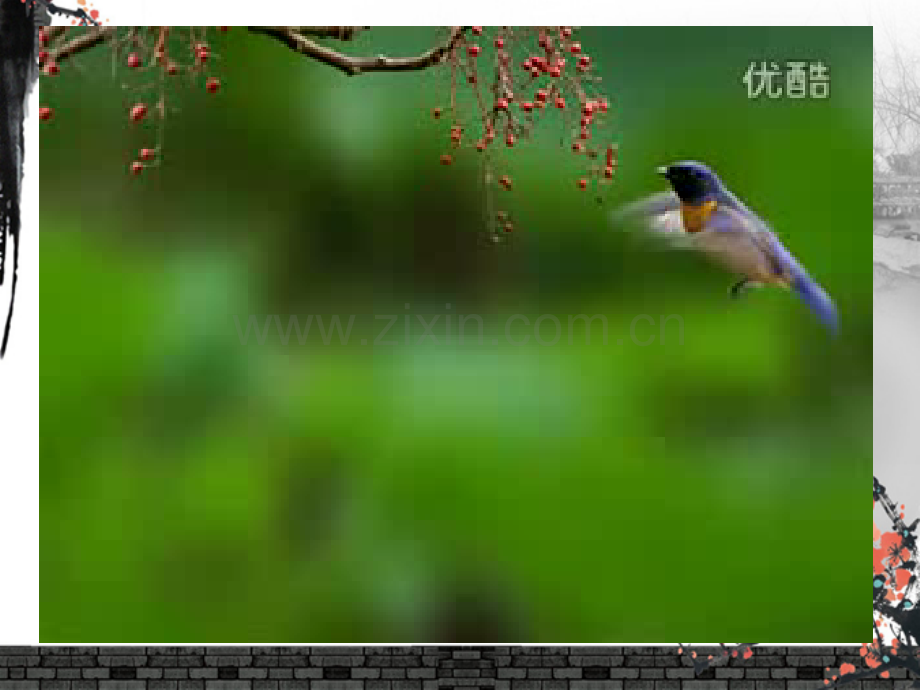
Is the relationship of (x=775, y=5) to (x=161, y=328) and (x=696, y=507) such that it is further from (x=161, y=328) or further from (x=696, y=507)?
(x=161, y=328)

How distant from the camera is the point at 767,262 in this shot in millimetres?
2826

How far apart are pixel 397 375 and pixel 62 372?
1.19 metres

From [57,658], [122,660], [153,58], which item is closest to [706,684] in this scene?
[122,660]

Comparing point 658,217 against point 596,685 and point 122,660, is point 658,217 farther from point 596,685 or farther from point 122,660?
point 122,660

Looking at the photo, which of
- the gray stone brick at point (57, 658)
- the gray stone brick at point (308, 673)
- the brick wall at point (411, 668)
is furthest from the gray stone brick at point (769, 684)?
the gray stone brick at point (57, 658)

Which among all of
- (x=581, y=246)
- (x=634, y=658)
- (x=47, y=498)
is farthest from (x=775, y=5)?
(x=47, y=498)

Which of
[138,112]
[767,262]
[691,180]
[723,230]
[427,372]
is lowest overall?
[427,372]

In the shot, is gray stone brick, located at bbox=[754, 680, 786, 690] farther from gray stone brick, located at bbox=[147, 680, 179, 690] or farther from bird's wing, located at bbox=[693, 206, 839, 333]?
gray stone brick, located at bbox=[147, 680, 179, 690]

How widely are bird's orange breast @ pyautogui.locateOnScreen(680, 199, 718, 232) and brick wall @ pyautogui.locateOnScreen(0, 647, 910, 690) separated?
5.01 feet

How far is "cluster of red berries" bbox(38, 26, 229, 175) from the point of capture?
2.79 m

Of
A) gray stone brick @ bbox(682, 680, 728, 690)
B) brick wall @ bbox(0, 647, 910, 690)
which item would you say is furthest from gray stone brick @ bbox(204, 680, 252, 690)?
gray stone brick @ bbox(682, 680, 728, 690)

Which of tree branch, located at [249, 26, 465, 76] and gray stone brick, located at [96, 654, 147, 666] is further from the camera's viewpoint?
gray stone brick, located at [96, 654, 147, 666]

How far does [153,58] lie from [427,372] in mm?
1465

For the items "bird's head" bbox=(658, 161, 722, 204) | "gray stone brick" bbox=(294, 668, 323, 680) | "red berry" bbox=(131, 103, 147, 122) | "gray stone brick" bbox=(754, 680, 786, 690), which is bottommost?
"gray stone brick" bbox=(754, 680, 786, 690)
